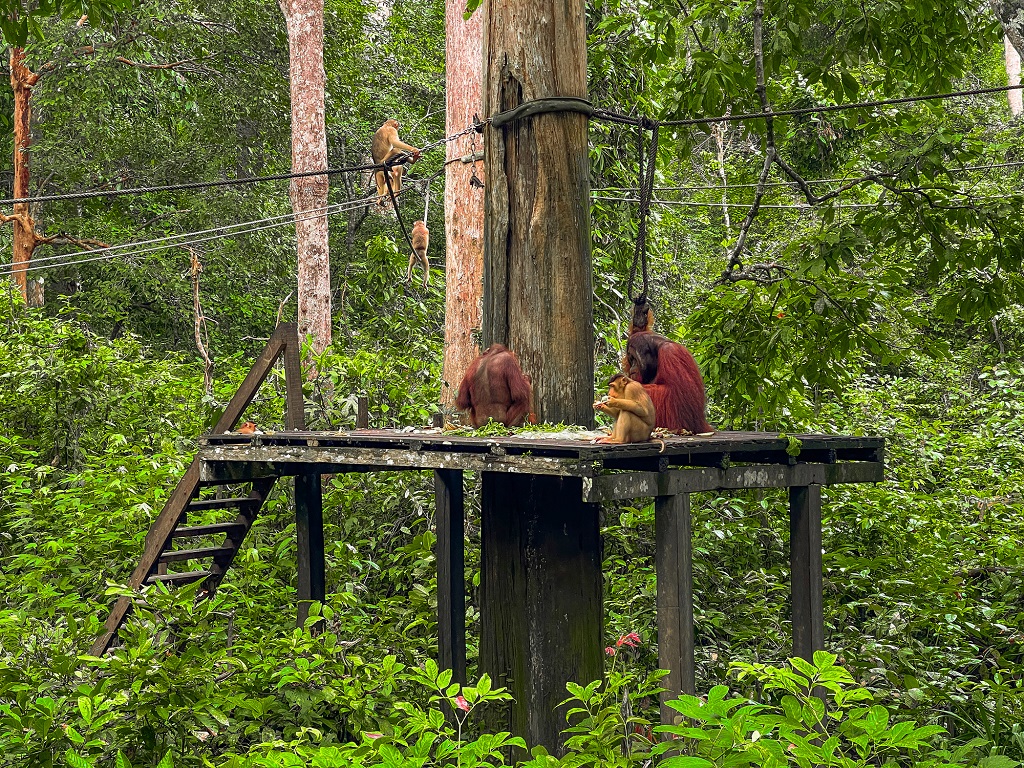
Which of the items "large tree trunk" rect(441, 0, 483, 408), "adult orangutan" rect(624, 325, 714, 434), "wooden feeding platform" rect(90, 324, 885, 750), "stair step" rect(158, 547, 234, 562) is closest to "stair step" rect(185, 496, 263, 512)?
"stair step" rect(158, 547, 234, 562)

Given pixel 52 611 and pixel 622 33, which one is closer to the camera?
pixel 52 611

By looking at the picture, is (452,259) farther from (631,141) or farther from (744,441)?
(744,441)

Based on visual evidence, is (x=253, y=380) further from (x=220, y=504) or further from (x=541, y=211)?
(x=541, y=211)

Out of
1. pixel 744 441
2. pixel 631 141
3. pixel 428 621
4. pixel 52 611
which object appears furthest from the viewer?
pixel 631 141

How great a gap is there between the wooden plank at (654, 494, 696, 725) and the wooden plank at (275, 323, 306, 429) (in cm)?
259

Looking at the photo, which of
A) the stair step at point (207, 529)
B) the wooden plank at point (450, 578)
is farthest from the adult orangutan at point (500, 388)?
the stair step at point (207, 529)

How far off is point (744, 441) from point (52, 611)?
409 centimetres

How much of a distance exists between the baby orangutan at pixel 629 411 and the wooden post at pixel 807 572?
1.12 metres

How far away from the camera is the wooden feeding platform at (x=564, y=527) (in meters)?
4.55

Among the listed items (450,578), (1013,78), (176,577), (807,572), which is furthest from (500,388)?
(1013,78)

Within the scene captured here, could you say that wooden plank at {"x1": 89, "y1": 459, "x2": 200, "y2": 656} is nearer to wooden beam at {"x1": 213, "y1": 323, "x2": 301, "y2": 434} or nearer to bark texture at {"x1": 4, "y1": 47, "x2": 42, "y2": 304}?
wooden beam at {"x1": 213, "y1": 323, "x2": 301, "y2": 434}

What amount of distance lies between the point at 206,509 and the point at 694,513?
361 cm

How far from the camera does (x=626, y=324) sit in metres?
9.95

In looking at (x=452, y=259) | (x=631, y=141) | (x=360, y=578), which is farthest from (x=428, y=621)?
(x=631, y=141)
